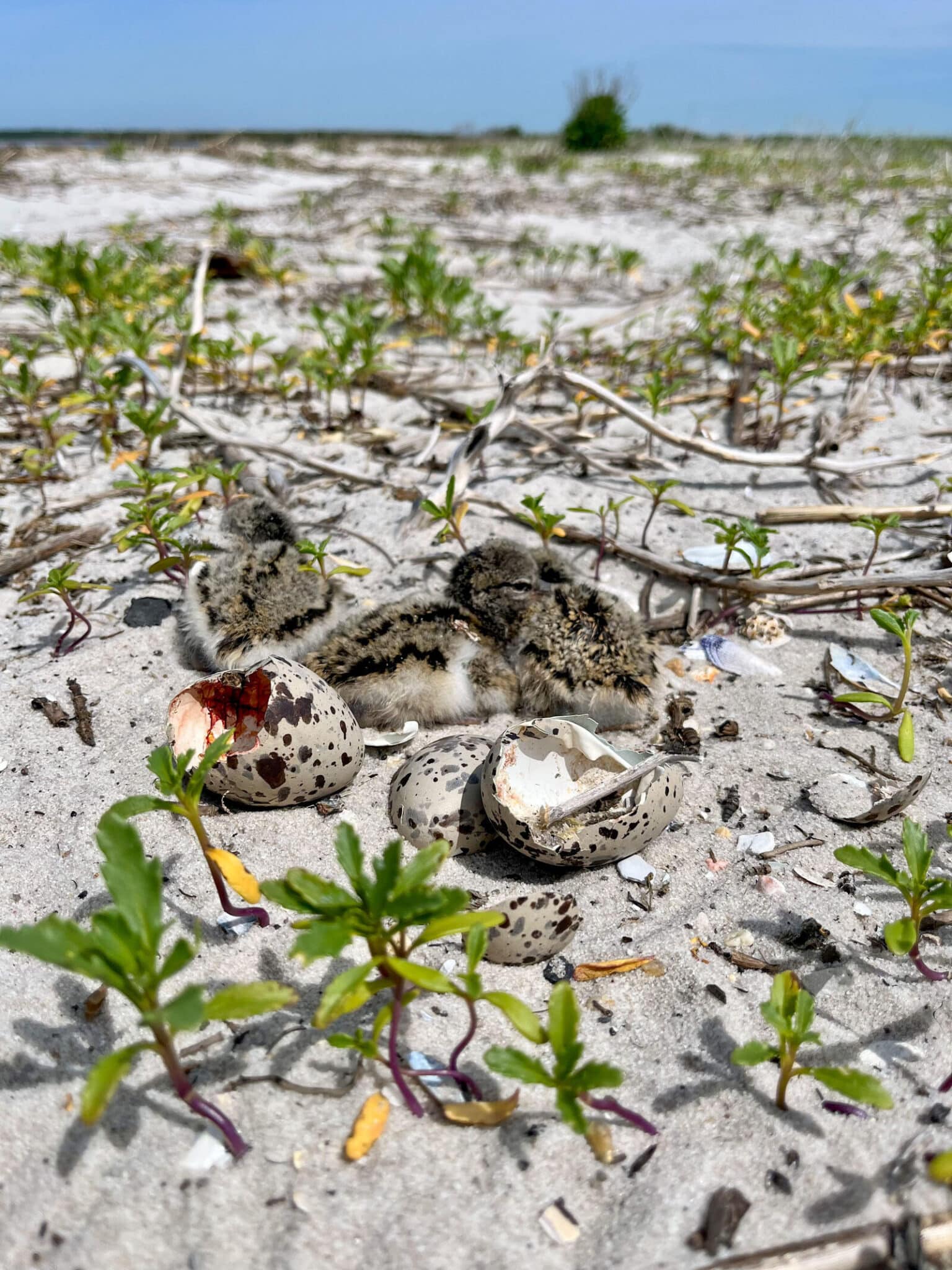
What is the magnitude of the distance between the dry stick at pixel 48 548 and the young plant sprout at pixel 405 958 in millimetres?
2977

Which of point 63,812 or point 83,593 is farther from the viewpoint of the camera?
point 83,593

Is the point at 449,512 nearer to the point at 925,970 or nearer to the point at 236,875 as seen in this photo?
the point at 236,875

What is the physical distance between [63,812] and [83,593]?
1511 millimetres

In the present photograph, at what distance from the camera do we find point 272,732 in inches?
102

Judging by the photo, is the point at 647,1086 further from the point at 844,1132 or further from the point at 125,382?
the point at 125,382

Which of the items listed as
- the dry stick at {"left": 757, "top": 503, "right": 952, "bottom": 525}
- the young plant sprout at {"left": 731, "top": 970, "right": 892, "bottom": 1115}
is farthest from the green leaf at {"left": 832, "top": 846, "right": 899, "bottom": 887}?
the dry stick at {"left": 757, "top": 503, "right": 952, "bottom": 525}

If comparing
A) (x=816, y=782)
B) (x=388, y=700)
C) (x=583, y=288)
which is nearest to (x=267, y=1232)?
(x=388, y=700)

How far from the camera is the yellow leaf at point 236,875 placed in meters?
2.10

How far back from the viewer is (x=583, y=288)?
9523 mm

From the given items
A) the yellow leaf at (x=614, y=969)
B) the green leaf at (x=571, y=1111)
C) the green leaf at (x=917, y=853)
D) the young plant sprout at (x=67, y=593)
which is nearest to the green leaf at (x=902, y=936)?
the green leaf at (x=917, y=853)

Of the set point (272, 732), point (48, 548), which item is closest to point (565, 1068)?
point (272, 732)

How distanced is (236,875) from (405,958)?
0.54 m

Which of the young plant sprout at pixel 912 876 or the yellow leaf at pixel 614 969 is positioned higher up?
the young plant sprout at pixel 912 876

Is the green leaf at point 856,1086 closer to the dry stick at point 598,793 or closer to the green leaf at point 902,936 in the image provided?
the green leaf at point 902,936
